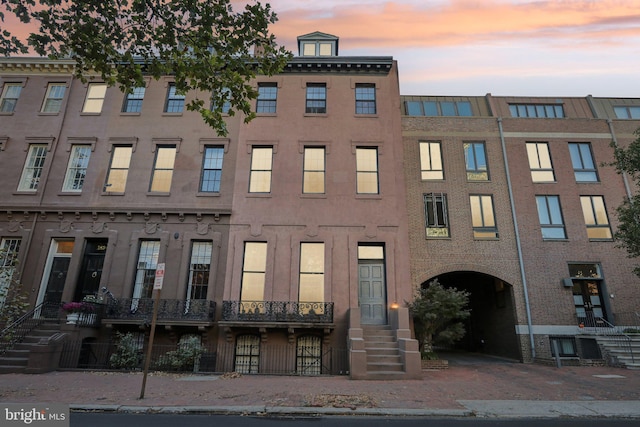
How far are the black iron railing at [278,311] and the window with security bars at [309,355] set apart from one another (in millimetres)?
937

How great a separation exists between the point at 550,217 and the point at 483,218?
12.2ft

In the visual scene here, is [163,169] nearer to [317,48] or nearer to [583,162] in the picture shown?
[317,48]

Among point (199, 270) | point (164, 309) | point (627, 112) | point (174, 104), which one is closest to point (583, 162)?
point (627, 112)

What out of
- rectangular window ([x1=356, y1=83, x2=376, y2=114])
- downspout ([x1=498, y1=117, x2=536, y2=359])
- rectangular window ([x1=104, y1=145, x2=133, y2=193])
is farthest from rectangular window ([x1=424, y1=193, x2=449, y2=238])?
rectangular window ([x1=104, y1=145, x2=133, y2=193])

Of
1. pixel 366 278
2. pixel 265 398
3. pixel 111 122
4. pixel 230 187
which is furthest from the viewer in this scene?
pixel 111 122

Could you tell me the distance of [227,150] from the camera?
16547mm

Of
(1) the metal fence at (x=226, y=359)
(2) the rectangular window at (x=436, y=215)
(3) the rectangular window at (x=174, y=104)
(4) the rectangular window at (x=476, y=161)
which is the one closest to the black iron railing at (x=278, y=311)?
(1) the metal fence at (x=226, y=359)

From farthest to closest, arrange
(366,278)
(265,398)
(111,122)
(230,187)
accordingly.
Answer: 1. (111,122)
2. (230,187)
3. (366,278)
4. (265,398)

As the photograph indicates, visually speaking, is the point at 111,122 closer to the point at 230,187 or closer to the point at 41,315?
the point at 230,187

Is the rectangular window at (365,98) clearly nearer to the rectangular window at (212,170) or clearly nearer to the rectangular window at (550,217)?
the rectangular window at (212,170)

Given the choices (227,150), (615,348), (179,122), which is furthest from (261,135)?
(615,348)

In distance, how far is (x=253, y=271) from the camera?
586 inches

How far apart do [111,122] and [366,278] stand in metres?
14.4

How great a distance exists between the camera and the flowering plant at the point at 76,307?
42.1 ft
